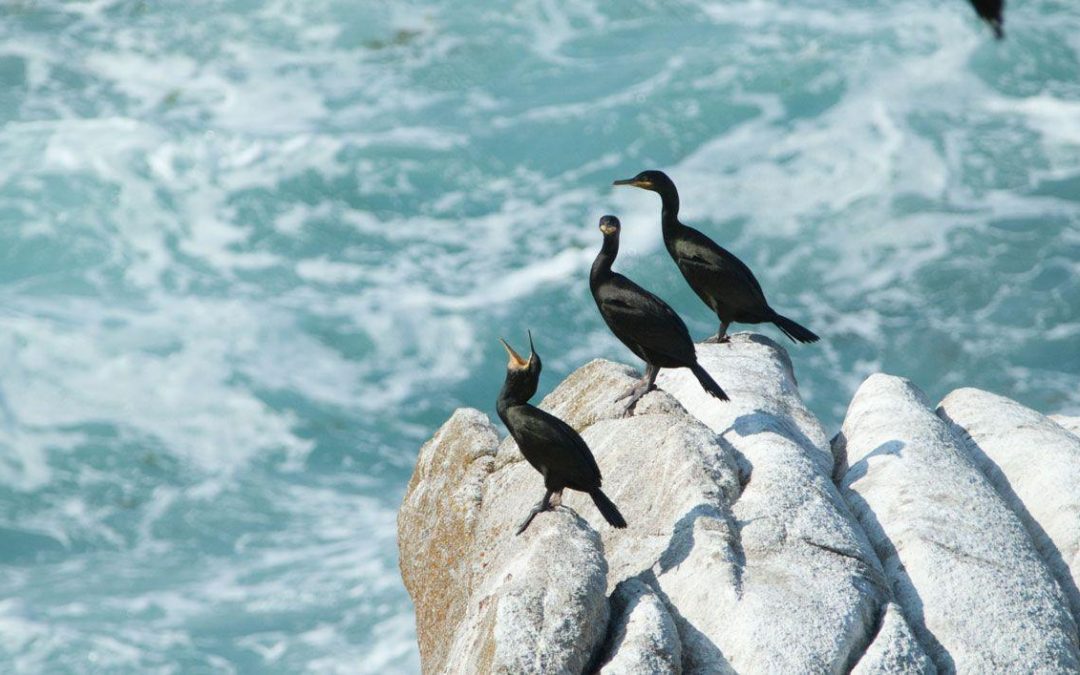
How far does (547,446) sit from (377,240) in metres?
13.1

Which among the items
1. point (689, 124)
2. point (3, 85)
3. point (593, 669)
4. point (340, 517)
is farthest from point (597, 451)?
point (3, 85)

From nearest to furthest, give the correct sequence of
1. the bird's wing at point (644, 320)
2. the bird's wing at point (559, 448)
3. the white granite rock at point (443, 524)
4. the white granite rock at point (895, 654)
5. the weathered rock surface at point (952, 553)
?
the white granite rock at point (895, 654) < the weathered rock surface at point (952, 553) < the bird's wing at point (559, 448) < the bird's wing at point (644, 320) < the white granite rock at point (443, 524)

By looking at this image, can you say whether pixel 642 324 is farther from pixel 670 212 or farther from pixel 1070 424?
pixel 1070 424

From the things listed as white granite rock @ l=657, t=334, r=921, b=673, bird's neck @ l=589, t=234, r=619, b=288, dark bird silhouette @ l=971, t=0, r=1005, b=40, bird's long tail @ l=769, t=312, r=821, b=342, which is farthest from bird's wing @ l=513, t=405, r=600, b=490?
dark bird silhouette @ l=971, t=0, r=1005, b=40

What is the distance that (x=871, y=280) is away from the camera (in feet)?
59.3

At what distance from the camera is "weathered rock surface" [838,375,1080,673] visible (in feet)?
20.9

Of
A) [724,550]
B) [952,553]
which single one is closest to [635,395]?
[724,550]

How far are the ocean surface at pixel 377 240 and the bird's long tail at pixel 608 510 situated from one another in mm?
6556

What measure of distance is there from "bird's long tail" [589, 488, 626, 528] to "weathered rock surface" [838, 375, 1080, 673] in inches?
51.2

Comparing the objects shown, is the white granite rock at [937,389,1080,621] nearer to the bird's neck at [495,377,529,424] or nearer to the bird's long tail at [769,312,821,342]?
the bird's long tail at [769,312,821,342]

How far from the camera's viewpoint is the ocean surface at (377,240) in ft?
49.4

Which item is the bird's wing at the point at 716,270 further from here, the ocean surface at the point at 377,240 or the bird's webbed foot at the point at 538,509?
the ocean surface at the point at 377,240

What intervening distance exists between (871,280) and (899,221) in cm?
166

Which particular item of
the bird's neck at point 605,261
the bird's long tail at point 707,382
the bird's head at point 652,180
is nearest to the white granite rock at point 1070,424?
the bird's long tail at point 707,382
